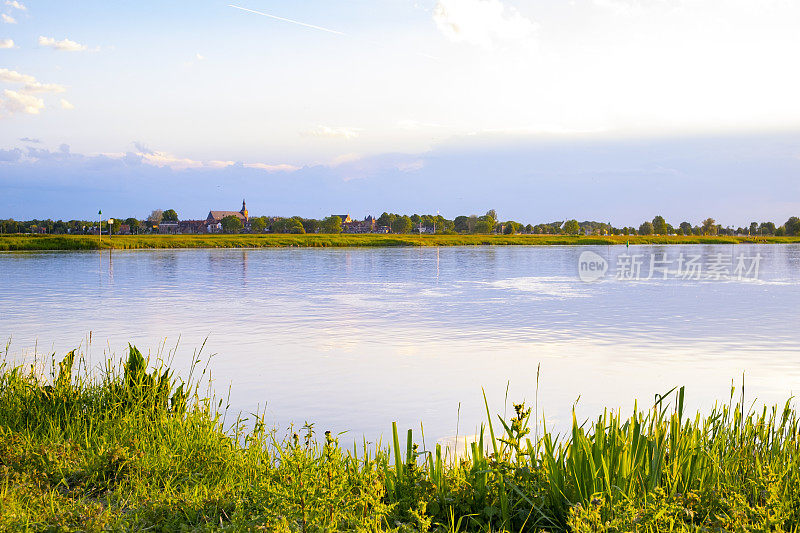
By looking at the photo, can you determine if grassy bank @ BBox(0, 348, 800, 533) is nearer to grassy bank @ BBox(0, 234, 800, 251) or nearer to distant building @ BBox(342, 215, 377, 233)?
grassy bank @ BBox(0, 234, 800, 251)

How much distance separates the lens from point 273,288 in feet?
82.3

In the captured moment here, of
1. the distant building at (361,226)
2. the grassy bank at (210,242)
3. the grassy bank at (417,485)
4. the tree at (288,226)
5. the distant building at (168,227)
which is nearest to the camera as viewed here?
the grassy bank at (417,485)

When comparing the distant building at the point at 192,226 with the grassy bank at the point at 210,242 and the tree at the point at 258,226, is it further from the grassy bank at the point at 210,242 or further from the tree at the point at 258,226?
the grassy bank at the point at 210,242

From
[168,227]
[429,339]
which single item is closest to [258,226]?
[168,227]

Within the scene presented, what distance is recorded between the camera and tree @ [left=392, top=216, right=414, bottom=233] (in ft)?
553

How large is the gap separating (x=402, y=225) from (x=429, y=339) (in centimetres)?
15605

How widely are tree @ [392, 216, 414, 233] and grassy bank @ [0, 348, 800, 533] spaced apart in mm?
163535

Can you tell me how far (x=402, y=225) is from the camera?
16888 centimetres

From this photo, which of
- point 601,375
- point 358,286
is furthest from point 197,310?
point 601,375

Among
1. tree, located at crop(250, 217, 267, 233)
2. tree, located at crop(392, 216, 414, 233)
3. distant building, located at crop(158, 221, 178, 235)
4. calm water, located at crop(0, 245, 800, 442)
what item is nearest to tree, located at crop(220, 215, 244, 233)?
tree, located at crop(250, 217, 267, 233)

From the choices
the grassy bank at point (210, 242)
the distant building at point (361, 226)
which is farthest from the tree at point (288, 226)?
the grassy bank at point (210, 242)

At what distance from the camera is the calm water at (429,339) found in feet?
28.4

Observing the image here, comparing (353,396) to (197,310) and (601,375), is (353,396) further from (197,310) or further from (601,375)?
(197,310)

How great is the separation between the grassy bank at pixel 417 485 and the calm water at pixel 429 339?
47.6 inches
